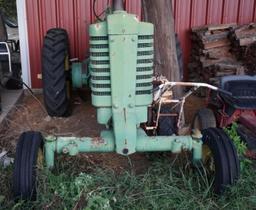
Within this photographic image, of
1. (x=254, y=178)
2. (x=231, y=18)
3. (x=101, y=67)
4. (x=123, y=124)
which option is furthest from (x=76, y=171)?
(x=231, y=18)

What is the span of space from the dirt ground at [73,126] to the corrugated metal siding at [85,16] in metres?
0.82

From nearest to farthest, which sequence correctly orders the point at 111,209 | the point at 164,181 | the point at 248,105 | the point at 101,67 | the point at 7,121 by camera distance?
the point at 111,209 → the point at 101,67 → the point at 164,181 → the point at 248,105 → the point at 7,121

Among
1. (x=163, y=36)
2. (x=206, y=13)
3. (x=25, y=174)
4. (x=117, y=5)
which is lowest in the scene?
(x=25, y=174)

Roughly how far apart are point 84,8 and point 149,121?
2835 mm

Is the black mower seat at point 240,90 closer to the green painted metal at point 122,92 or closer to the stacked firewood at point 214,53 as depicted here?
the green painted metal at point 122,92

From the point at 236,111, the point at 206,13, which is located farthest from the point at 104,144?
the point at 206,13

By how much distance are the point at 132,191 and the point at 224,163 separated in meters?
0.71

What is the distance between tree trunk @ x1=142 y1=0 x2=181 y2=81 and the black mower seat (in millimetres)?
545

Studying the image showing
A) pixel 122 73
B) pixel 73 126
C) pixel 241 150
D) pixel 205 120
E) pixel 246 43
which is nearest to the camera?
pixel 122 73

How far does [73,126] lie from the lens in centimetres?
452

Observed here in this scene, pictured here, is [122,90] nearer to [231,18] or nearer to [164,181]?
[164,181]

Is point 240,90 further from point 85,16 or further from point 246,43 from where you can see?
point 85,16

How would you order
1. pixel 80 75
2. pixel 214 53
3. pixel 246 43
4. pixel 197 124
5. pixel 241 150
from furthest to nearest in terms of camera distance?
pixel 214 53 < pixel 246 43 < pixel 80 75 < pixel 197 124 < pixel 241 150

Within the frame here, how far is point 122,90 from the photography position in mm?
2822
